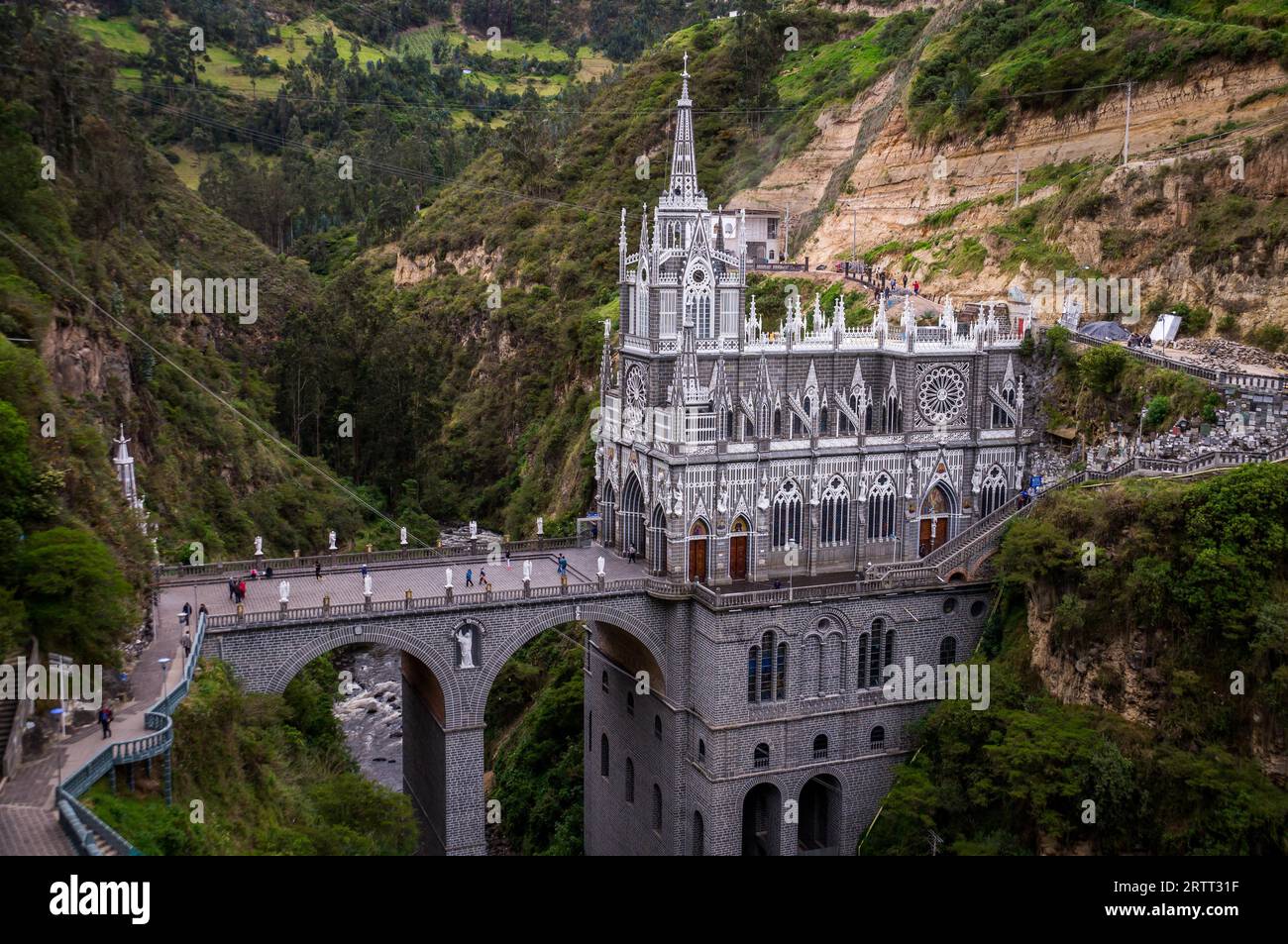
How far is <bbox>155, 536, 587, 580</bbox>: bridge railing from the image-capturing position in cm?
4788

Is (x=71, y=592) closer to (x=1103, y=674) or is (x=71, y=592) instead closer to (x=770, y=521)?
(x=770, y=521)

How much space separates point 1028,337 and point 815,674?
60.9 ft

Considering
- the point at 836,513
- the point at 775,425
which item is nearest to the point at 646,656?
the point at 836,513

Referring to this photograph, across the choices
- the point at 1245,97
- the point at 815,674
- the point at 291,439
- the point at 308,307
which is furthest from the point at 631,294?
the point at 308,307

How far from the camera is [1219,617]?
140ft

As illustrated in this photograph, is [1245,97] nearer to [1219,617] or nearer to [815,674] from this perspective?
[1219,617]

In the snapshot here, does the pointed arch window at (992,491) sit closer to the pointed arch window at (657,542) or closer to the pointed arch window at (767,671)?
the pointed arch window at (767,671)

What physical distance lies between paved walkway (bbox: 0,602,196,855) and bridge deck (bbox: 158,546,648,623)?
3891 mm

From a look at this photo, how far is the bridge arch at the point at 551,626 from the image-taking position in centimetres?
4709

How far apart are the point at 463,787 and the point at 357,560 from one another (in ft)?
33.4

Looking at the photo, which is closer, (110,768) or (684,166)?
(110,768)

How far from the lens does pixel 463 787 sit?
155ft

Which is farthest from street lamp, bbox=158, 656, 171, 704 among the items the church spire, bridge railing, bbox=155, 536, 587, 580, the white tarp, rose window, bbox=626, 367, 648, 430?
the white tarp

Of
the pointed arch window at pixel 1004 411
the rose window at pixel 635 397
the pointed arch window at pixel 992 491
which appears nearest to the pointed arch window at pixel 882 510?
the pointed arch window at pixel 992 491
